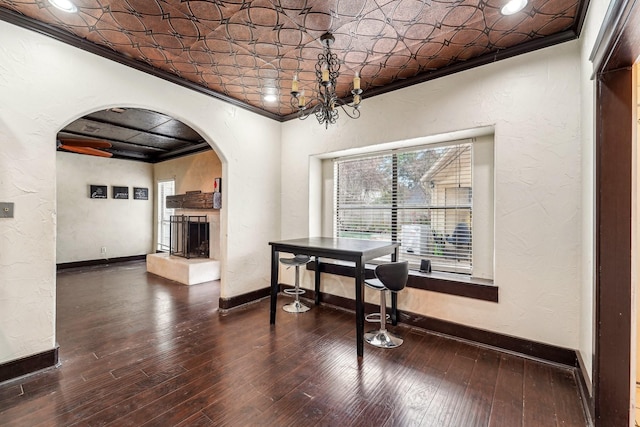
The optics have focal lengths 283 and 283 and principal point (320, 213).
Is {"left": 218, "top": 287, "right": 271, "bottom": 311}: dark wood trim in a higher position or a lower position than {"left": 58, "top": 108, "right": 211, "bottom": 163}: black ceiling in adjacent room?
lower

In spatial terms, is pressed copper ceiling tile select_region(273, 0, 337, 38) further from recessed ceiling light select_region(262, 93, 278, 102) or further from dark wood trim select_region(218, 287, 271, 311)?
dark wood trim select_region(218, 287, 271, 311)

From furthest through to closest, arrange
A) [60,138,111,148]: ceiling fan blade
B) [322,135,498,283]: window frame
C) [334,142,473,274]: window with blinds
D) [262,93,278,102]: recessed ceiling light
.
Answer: [60,138,111,148]: ceiling fan blade < [262,93,278,102]: recessed ceiling light < [334,142,473,274]: window with blinds < [322,135,498,283]: window frame

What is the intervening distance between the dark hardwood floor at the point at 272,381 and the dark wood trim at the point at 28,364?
0.06 m

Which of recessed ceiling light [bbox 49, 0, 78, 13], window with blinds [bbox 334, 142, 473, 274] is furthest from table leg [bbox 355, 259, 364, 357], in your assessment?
recessed ceiling light [bbox 49, 0, 78, 13]

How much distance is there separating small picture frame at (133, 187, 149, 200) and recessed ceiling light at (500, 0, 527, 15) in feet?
25.5

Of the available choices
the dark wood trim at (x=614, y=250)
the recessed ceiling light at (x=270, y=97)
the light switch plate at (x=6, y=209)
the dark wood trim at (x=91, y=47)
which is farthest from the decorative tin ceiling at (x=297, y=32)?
the light switch plate at (x=6, y=209)

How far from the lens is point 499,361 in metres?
2.39

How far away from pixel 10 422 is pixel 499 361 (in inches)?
134

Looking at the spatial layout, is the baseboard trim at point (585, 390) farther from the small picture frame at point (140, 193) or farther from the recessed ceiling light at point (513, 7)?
the small picture frame at point (140, 193)

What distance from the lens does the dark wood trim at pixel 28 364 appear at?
205 centimetres

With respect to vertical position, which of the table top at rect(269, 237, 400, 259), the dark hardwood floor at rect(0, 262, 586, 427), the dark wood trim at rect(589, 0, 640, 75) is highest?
the dark wood trim at rect(589, 0, 640, 75)

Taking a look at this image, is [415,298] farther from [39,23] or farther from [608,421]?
[39,23]

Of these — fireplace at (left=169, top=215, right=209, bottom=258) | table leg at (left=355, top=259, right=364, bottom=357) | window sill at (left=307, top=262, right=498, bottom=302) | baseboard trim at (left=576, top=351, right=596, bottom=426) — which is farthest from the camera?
fireplace at (left=169, top=215, right=209, bottom=258)

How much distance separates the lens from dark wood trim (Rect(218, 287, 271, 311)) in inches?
143
